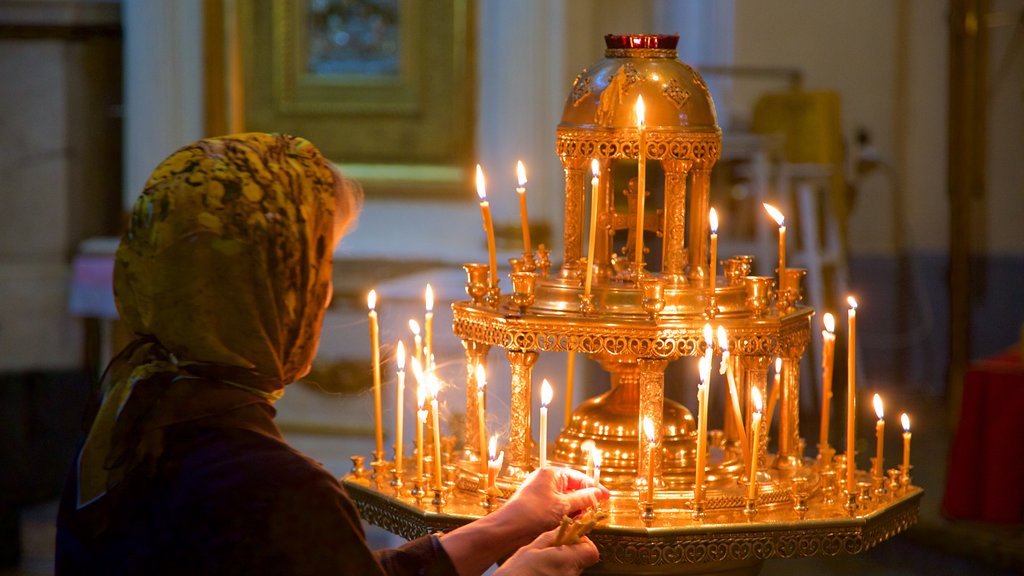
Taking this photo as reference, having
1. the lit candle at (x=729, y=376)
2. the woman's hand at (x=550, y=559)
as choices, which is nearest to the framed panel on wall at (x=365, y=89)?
the lit candle at (x=729, y=376)

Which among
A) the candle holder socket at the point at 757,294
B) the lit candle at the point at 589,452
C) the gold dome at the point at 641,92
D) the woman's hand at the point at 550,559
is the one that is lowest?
the woman's hand at the point at 550,559

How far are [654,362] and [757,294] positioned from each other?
203mm

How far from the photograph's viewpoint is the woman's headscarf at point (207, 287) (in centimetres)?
162

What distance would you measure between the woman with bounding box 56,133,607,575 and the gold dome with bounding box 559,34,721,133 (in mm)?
480

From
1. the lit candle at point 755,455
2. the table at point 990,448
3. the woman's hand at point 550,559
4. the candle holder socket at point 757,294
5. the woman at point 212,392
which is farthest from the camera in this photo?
the table at point 990,448

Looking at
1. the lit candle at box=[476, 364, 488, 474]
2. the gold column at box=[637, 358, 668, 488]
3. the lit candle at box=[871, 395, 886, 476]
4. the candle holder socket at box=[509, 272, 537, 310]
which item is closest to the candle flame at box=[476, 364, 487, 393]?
the lit candle at box=[476, 364, 488, 474]

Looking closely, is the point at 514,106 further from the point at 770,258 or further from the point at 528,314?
the point at 528,314

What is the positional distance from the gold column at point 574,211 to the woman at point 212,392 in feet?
1.66

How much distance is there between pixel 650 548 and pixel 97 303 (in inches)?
145

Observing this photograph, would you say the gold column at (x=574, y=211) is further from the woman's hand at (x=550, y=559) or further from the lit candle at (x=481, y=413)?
the woman's hand at (x=550, y=559)

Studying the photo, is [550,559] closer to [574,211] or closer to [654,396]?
[654,396]

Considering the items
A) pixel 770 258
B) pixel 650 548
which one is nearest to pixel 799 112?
pixel 770 258

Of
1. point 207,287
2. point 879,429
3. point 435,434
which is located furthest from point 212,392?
point 879,429

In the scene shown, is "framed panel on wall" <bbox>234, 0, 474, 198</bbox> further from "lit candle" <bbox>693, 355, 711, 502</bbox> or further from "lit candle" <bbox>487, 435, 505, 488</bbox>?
"lit candle" <bbox>693, 355, 711, 502</bbox>
